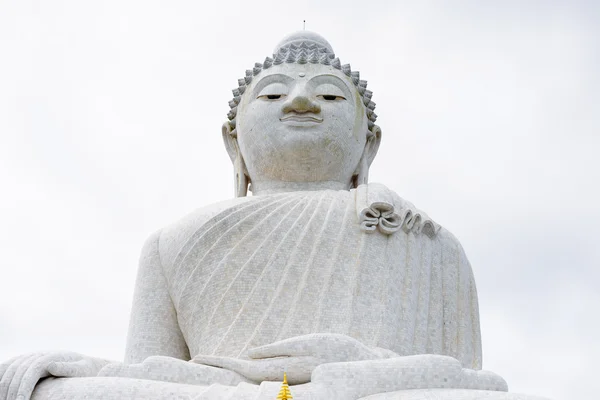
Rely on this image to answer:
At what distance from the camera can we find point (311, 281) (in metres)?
9.61

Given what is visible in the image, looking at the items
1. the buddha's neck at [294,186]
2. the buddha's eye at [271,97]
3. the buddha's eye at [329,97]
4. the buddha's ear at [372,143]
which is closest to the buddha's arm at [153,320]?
the buddha's neck at [294,186]

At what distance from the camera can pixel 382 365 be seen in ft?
26.7

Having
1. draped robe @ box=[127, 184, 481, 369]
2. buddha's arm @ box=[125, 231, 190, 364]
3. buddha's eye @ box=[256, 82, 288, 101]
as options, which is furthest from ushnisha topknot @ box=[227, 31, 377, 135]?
buddha's arm @ box=[125, 231, 190, 364]

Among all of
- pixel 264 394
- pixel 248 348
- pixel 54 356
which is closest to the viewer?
pixel 264 394

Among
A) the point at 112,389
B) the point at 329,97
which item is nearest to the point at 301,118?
the point at 329,97

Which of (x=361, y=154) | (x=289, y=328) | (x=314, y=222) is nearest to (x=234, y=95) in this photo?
(x=361, y=154)

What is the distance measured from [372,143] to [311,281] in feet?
7.63

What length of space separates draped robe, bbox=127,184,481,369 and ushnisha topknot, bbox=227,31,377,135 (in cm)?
141

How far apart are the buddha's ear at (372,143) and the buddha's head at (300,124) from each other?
27 mm

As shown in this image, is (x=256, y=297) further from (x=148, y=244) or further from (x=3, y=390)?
(x=3, y=390)

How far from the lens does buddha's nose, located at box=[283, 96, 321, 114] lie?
10.6 metres

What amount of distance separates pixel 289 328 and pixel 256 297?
0.41 metres

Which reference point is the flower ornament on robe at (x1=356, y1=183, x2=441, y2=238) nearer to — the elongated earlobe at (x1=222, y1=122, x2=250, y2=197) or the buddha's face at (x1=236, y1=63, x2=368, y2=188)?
the buddha's face at (x1=236, y1=63, x2=368, y2=188)

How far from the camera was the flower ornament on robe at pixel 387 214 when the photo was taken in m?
9.94
